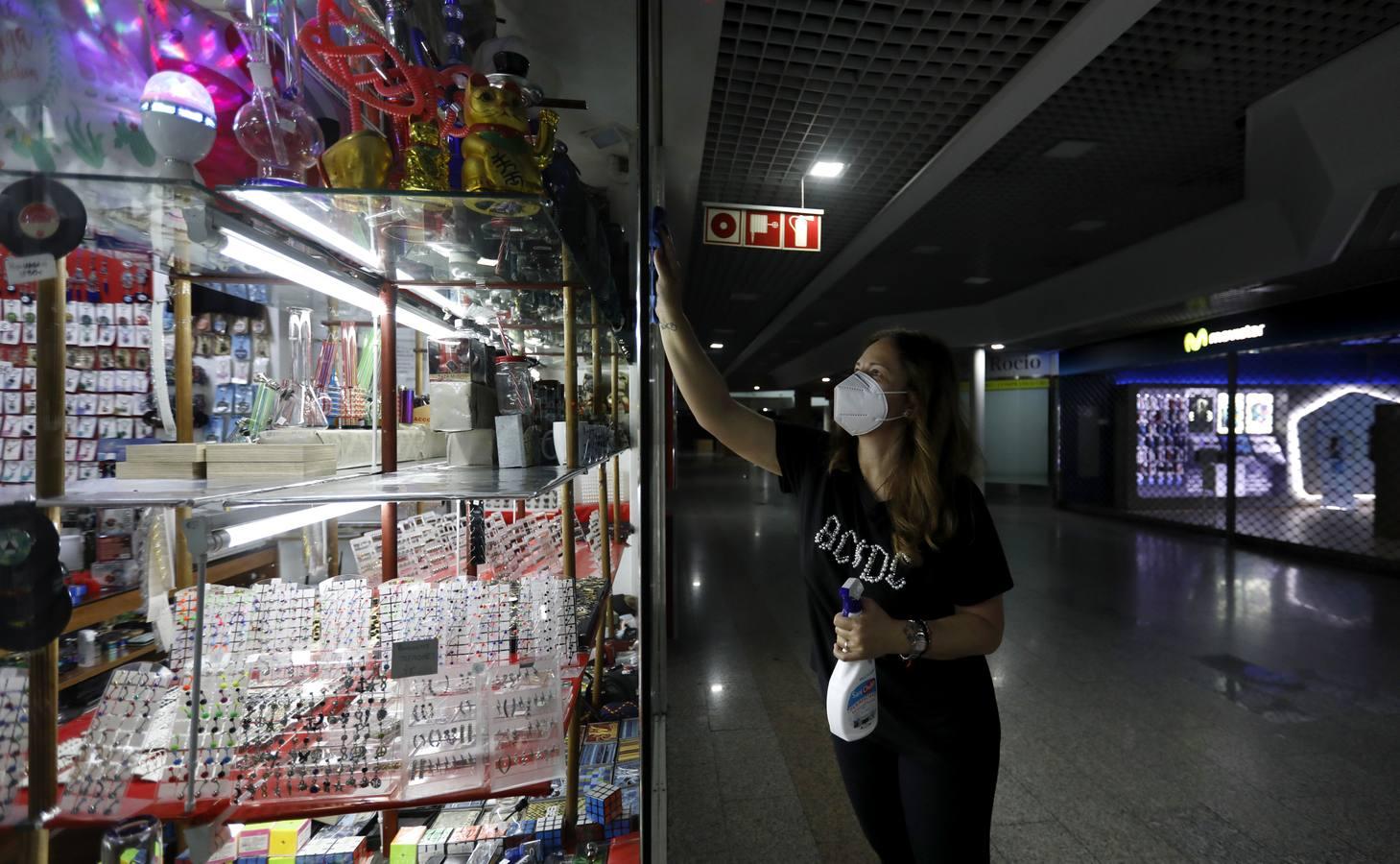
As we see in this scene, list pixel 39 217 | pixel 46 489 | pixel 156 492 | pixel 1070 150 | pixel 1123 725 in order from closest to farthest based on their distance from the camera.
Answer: pixel 39 217, pixel 46 489, pixel 156 492, pixel 1123 725, pixel 1070 150

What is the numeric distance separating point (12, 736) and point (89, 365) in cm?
56

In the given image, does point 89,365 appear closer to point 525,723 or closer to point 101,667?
point 101,667

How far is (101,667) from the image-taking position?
4.09 feet

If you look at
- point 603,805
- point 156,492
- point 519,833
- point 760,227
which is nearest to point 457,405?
point 156,492

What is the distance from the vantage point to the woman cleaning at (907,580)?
1.42m

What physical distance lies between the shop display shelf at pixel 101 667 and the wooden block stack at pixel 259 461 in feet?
1.48

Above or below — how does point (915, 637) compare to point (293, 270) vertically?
below

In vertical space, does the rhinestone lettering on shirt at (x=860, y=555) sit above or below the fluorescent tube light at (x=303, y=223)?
below

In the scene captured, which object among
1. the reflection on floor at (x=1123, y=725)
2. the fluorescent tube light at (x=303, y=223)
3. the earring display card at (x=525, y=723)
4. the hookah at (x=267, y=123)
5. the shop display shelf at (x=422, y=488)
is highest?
the hookah at (x=267, y=123)

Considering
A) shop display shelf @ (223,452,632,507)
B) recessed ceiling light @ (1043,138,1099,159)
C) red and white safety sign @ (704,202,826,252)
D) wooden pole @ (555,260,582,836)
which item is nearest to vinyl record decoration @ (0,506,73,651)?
shop display shelf @ (223,452,632,507)

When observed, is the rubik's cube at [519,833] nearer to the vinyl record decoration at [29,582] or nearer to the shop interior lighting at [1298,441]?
the vinyl record decoration at [29,582]

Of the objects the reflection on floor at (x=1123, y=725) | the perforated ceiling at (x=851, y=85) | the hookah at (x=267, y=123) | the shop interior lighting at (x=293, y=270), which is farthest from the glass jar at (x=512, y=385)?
the perforated ceiling at (x=851, y=85)

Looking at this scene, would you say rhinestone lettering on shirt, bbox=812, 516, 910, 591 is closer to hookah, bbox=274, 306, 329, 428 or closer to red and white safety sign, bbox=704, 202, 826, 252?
hookah, bbox=274, 306, 329, 428

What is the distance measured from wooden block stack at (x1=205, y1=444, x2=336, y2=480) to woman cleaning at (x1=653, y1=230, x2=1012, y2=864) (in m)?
0.82
